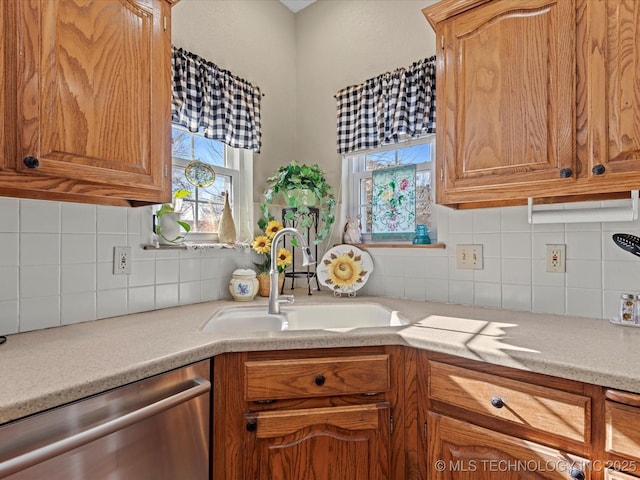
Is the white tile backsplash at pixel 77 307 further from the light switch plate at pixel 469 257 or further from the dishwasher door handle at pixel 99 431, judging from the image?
the light switch plate at pixel 469 257

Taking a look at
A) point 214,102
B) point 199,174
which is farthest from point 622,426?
point 214,102

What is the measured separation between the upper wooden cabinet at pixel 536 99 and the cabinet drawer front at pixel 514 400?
67 cm

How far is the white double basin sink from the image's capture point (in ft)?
5.37

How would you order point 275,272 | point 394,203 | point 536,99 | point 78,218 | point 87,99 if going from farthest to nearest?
point 394,203
point 275,272
point 78,218
point 536,99
point 87,99

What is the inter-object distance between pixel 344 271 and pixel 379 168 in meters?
0.64

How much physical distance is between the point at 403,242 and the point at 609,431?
123cm

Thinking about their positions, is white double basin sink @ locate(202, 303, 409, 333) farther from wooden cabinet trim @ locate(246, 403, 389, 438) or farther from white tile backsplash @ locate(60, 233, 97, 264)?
white tile backsplash @ locate(60, 233, 97, 264)

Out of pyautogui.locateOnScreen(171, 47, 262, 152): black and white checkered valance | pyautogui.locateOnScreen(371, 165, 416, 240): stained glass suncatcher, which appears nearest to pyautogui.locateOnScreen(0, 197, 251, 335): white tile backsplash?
pyautogui.locateOnScreen(171, 47, 262, 152): black and white checkered valance

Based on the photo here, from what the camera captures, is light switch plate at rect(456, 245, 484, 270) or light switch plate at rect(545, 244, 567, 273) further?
light switch plate at rect(456, 245, 484, 270)

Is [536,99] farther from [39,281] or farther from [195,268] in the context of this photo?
[39,281]

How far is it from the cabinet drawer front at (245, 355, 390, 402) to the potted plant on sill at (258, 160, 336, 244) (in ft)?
3.20

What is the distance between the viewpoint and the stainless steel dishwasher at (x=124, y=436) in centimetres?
76

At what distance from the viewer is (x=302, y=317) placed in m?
1.76

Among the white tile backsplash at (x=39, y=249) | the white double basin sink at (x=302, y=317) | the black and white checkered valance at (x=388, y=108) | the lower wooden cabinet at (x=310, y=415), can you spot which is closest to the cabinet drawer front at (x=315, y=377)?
the lower wooden cabinet at (x=310, y=415)
